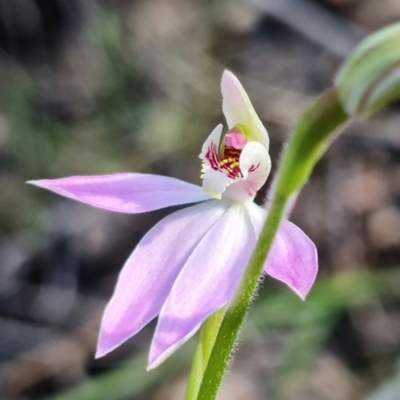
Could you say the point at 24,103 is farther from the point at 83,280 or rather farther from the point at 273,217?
the point at 273,217

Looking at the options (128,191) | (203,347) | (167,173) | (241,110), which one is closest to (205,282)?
(203,347)

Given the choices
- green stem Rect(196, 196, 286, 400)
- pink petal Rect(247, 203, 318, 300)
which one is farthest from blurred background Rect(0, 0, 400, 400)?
green stem Rect(196, 196, 286, 400)

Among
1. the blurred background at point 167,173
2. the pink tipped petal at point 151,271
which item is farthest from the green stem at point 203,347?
the blurred background at point 167,173

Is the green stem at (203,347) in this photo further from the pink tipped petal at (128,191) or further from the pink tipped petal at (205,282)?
the pink tipped petal at (128,191)

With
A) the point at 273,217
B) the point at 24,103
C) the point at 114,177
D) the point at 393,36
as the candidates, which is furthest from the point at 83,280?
the point at 393,36

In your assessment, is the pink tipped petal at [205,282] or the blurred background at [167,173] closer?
the pink tipped petal at [205,282]

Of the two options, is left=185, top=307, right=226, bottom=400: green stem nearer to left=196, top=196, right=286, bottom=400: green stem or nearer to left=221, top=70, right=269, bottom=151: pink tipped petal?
left=196, top=196, right=286, bottom=400: green stem
